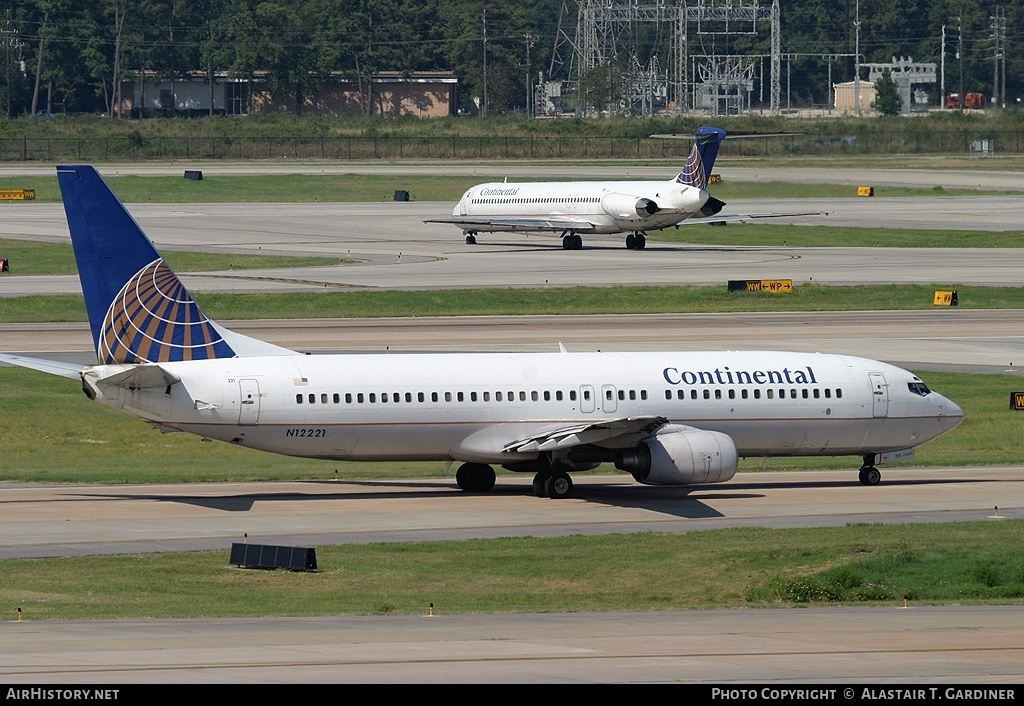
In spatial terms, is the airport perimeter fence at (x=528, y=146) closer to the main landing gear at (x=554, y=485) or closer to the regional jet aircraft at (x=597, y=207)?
the regional jet aircraft at (x=597, y=207)

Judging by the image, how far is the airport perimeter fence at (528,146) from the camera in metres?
186

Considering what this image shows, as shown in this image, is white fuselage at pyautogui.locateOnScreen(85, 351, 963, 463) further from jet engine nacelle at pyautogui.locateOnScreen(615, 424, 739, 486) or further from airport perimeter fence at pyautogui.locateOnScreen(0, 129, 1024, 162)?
airport perimeter fence at pyautogui.locateOnScreen(0, 129, 1024, 162)

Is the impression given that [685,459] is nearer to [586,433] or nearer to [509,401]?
[586,433]

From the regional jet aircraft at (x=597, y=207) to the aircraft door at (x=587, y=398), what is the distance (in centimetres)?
6032

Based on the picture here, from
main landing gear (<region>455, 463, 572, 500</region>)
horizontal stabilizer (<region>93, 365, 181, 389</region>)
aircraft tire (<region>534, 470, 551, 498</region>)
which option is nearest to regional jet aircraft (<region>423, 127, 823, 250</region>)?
main landing gear (<region>455, 463, 572, 500</region>)

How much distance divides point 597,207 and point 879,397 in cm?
6346

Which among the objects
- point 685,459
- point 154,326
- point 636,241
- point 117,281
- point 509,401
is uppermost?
point 117,281

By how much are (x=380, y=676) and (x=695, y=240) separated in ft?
318

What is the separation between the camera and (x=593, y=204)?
10794 centimetres

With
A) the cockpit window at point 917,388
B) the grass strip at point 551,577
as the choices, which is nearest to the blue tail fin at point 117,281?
the grass strip at point 551,577

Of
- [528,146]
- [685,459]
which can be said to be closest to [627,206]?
[685,459]

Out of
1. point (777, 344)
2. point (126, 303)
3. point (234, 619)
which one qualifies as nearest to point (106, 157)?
point (777, 344)

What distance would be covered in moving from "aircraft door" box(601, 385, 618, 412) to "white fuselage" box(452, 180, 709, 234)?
6240cm

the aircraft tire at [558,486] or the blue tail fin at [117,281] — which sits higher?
the blue tail fin at [117,281]
